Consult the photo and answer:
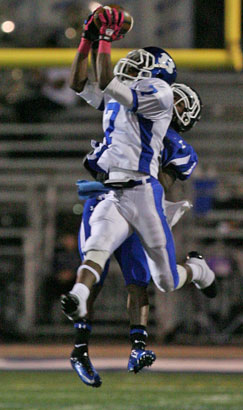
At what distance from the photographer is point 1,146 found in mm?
10258

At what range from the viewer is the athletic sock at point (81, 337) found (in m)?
4.55

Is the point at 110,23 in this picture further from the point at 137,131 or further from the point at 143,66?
the point at 137,131

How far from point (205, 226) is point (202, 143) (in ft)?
3.32

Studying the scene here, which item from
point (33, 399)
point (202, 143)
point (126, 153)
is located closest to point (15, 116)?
point (202, 143)

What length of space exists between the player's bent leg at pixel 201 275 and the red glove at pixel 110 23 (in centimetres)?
124

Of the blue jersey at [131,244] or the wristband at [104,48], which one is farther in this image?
the blue jersey at [131,244]

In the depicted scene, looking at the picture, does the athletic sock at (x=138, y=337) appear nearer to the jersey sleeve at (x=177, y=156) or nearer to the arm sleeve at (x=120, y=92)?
the jersey sleeve at (x=177, y=156)

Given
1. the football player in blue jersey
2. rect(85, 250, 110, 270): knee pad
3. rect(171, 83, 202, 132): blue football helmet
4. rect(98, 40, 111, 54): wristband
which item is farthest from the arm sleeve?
rect(85, 250, 110, 270): knee pad

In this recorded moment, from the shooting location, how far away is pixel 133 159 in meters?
4.54

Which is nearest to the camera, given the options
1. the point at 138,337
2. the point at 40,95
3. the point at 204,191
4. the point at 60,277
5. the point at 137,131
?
the point at 137,131

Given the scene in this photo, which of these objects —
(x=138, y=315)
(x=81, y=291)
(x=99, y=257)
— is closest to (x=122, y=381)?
(x=138, y=315)

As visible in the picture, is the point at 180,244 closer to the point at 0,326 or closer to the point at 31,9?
the point at 0,326

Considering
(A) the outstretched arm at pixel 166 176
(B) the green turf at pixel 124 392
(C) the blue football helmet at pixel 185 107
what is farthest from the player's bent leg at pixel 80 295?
(B) the green turf at pixel 124 392

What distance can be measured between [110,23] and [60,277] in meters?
5.17
